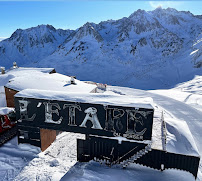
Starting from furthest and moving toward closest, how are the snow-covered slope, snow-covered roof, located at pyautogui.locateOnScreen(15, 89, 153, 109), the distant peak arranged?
the snow-covered slope < the distant peak < snow-covered roof, located at pyautogui.locateOnScreen(15, 89, 153, 109)

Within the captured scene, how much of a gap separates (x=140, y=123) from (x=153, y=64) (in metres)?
68.9

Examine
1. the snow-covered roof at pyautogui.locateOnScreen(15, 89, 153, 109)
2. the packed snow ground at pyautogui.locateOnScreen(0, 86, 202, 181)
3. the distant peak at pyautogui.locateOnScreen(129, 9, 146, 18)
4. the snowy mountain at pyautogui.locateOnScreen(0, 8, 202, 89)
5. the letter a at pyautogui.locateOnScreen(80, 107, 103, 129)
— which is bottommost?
the packed snow ground at pyautogui.locateOnScreen(0, 86, 202, 181)

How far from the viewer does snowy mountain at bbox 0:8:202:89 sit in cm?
6662

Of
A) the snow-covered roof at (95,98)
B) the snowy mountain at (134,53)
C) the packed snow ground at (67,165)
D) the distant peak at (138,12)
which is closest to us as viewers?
the packed snow ground at (67,165)

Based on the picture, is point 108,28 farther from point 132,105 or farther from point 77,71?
point 132,105

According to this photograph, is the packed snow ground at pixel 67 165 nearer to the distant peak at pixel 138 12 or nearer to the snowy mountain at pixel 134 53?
the snowy mountain at pixel 134 53

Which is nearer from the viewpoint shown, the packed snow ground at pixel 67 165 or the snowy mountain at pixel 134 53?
the packed snow ground at pixel 67 165

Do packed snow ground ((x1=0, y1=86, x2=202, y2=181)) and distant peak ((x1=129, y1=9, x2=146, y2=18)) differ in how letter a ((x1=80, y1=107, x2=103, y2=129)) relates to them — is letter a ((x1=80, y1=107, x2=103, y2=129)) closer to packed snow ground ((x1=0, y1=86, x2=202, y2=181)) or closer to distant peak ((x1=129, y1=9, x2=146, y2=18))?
packed snow ground ((x1=0, y1=86, x2=202, y2=181))

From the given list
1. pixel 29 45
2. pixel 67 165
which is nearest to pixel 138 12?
pixel 29 45

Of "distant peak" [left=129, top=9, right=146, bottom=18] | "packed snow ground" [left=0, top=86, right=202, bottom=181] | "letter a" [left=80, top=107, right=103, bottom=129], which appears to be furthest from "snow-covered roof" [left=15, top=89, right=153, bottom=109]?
"distant peak" [left=129, top=9, right=146, bottom=18]

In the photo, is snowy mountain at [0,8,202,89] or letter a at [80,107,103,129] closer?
letter a at [80,107,103,129]

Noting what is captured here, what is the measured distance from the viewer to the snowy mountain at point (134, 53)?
66.6 metres

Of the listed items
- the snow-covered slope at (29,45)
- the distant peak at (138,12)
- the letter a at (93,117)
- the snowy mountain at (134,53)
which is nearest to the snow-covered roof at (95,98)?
the letter a at (93,117)

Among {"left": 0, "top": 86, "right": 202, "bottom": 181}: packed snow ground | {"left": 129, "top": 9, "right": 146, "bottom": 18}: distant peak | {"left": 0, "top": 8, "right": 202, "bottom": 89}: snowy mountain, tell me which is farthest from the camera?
{"left": 129, "top": 9, "right": 146, "bottom": 18}: distant peak
